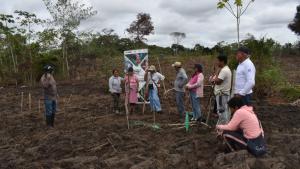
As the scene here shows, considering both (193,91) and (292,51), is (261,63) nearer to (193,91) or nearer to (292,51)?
(193,91)

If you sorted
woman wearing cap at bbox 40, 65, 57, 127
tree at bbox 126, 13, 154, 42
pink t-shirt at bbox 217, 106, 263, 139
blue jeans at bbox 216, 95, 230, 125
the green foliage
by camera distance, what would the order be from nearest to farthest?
pink t-shirt at bbox 217, 106, 263, 139 → blue jeans at bbox 216, 95, 230, 125 → woman wearing cap at bbox 40, 65, 57, 127 → the green foliage → tree at bbox 126, 13, 154, 42

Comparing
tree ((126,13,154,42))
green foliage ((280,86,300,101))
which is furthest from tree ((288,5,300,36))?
green foliage ((280,86,300,101))

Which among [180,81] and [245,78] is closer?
[245,78]

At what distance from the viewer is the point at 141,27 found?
31719 millimetres

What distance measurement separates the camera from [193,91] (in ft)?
37.7

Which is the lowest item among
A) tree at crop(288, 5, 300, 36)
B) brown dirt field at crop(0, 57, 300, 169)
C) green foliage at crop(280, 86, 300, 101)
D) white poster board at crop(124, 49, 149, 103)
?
brown dirt field at crop(0, 57, 300, 169)

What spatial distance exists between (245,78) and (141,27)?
2328cm

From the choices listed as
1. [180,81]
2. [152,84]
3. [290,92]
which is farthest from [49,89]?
[290,92]

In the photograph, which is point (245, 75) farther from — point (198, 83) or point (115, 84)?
point (115, 84)

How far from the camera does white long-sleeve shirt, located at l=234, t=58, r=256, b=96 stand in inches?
341

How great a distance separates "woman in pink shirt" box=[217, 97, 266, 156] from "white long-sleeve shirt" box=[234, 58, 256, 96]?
64 cm

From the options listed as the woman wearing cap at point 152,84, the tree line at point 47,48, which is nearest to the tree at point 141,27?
the tree line at point 47,48

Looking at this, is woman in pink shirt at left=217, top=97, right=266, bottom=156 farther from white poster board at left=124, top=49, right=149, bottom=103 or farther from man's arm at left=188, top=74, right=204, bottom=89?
white poster board at left=124, top=49, right=149, bottom=103

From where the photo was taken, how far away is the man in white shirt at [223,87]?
980cm
